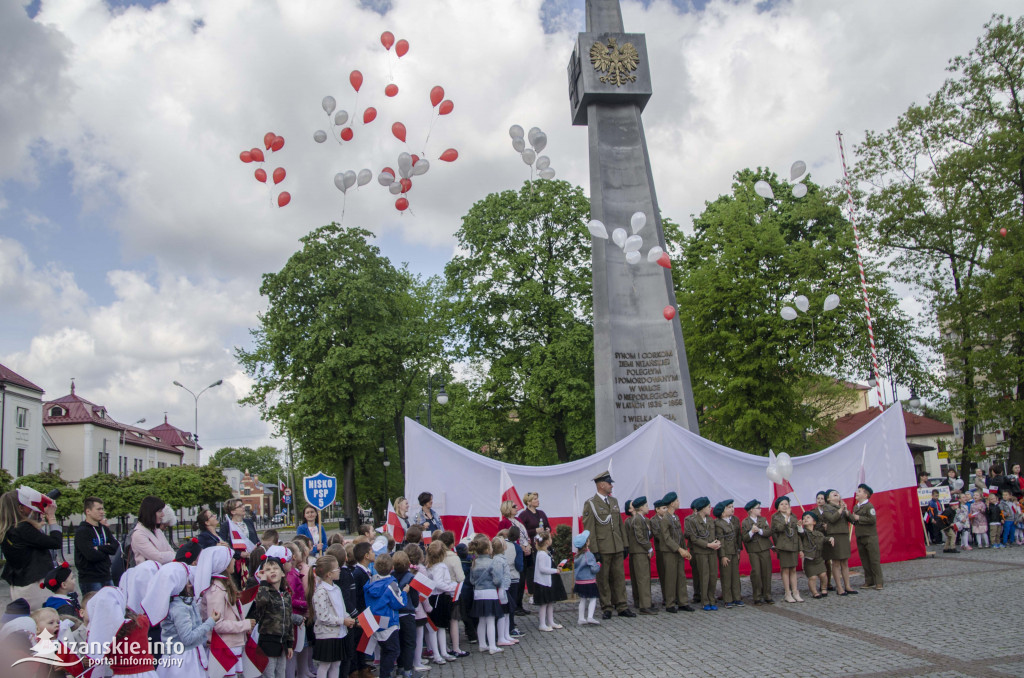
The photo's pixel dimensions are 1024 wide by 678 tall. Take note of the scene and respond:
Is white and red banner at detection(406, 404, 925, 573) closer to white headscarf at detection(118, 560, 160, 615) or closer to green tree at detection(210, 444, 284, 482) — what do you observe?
white headscarf at detection(118, 560, 160, 615)

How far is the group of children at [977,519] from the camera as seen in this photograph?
1822 cm

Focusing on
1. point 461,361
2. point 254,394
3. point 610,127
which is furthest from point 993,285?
point 254,394

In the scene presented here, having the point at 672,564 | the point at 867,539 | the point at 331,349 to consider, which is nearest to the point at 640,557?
the point at 672,564

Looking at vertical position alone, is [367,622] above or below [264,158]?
below

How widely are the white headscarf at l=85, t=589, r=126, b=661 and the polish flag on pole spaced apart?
8.65m

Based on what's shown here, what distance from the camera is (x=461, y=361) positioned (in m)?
34.1

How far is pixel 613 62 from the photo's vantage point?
19344 mm

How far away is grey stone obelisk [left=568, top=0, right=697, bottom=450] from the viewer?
58.6ft

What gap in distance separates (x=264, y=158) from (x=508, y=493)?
807 cm

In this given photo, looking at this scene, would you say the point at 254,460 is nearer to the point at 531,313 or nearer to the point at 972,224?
the point at 531,313

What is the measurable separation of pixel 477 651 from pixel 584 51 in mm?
14549

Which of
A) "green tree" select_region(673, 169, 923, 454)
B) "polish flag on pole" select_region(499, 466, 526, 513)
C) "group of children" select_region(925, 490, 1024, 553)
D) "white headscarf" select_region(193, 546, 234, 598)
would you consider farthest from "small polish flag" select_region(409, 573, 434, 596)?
"green tree" select_region(673, 169, 923, 454)

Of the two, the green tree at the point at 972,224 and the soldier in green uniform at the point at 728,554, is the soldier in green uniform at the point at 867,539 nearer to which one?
the soldier in green uniform at the point at 728,554

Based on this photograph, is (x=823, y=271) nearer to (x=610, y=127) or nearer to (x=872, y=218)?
(x=872, y=218)
